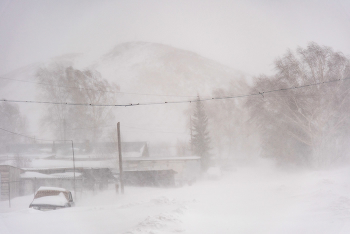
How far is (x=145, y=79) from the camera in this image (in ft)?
40.7


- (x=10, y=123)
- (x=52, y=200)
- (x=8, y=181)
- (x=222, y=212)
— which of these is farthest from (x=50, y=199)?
(x=10, y=123)

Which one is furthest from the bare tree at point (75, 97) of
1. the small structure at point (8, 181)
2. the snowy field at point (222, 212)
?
the snowy field at point (222, 212)

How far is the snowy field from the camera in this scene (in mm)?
5793

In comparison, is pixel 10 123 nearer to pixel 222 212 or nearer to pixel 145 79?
pixel 145 79

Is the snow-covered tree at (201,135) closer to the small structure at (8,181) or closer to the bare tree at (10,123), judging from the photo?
the small structure at (8,181)

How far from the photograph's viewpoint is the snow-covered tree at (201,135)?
48.9 ft

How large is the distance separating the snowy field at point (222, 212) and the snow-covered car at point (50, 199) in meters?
1.03

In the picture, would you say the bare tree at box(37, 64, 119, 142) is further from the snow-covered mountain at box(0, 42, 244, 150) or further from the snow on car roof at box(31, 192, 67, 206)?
the snow on car roof at box(31, 192, 67, 206)

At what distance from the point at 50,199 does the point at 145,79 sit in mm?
5767

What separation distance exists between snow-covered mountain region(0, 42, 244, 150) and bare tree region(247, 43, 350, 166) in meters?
2.29

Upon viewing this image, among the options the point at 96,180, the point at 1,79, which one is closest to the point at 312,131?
the point at 96,180

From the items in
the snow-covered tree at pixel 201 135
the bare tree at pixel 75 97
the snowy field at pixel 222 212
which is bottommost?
the snowy field at pixel 222 212

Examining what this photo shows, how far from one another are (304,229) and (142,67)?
8.02m

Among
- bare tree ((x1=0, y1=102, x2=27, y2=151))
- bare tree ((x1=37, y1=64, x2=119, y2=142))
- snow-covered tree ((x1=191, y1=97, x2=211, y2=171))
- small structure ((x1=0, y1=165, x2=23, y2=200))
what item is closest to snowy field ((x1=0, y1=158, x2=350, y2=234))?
small structure ((x1=0, y1=165, x2=23, y2=200))
